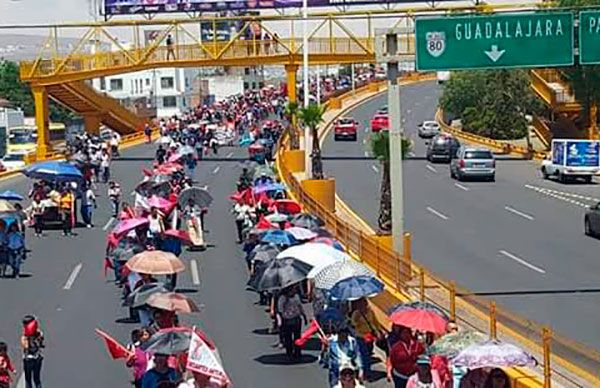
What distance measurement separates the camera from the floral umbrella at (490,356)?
11492 millimetres

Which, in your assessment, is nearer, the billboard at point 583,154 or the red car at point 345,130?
the billboard at point 583,154

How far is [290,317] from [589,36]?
407 inches

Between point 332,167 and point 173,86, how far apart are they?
87558mm

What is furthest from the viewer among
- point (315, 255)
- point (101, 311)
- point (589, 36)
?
point (589, 36)

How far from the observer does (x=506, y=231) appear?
123ft

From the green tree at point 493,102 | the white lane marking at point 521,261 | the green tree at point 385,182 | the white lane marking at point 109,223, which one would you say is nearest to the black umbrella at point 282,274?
the green tree at point 385,182

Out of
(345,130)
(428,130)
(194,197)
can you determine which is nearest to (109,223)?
(194,197)

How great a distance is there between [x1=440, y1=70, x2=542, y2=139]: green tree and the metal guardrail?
4739 cm

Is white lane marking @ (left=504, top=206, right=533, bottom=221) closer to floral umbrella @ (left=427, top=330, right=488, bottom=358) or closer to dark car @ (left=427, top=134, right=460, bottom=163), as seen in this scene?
dark car @ (left=427, top=134, right=460, bottom=163)

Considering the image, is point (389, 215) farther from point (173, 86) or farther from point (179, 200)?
point (173, 86)

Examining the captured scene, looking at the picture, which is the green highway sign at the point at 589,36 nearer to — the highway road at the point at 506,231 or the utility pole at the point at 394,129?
the utility pole at the point at 394,129

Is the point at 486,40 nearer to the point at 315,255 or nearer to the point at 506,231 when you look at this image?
the point at 315,255

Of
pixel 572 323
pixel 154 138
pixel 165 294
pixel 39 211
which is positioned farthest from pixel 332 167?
pixel 165 294

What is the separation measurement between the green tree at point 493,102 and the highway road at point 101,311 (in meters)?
37.6
